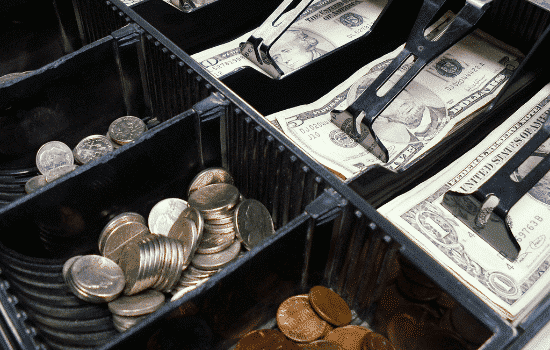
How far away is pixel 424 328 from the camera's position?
72 centimetres

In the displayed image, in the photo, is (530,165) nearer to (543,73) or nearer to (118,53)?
(543,73)

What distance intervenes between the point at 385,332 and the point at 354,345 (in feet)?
0.26

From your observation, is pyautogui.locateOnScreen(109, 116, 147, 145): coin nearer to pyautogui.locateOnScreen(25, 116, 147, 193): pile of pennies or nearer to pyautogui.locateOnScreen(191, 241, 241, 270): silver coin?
pyautogui.locateOnScreen(25, 116, 147, 193): pile of pennies

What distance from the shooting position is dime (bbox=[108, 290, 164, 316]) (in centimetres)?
76

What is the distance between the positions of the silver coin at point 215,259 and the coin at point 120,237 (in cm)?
12

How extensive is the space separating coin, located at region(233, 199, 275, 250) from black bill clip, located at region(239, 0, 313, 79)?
41 centimetres

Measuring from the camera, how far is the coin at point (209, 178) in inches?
37.7

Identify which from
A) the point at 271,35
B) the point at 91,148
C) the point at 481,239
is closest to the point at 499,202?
the point at 481,239

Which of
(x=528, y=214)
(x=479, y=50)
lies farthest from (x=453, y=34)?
(x=528, y=214)

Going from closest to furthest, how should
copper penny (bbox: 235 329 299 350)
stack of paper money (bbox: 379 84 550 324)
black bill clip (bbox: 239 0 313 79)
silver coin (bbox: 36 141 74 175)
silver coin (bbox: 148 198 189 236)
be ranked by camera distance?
copper penny (bbox: 235 329 299 350), stack of paper money (bbox: 379 84 550 324), silver coin (bbox: 148 198 189 236), silver coin (bbox: 36 141 74 175), black bill clip (bbox: 239 0 313 79)

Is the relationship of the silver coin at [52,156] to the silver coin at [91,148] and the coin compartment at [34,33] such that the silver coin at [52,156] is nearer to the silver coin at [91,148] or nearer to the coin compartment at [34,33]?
the silver coin at [91,148]

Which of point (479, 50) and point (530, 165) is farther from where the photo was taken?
point (479, 50)

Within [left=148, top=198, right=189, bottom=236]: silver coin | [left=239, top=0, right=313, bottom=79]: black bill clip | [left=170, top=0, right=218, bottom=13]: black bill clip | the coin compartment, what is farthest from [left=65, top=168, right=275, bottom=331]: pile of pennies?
the coin compartment

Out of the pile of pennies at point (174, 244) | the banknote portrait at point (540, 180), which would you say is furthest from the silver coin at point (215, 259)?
the banknote portrait at point (540, 180)
